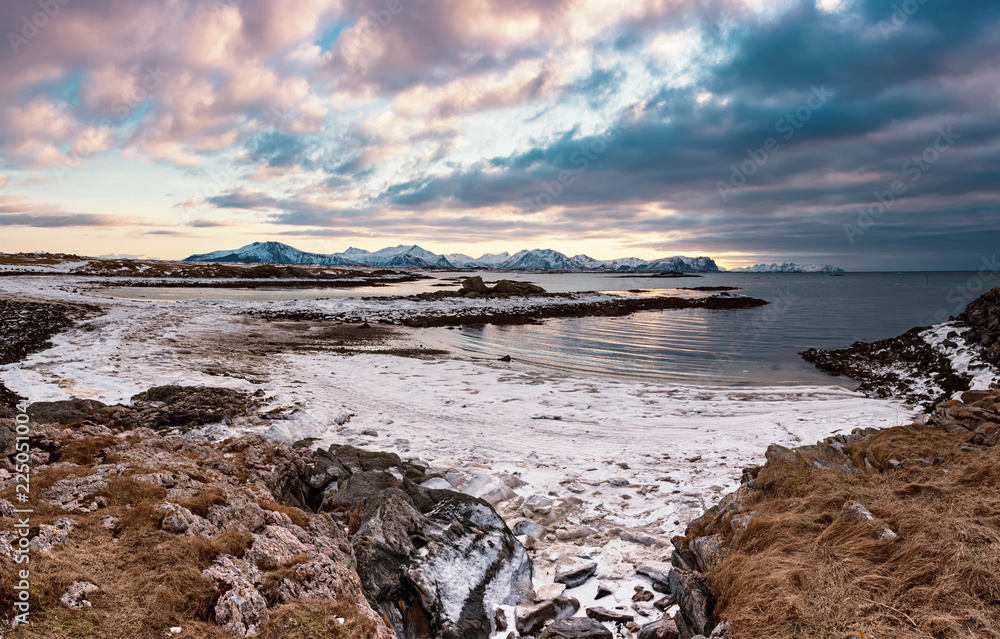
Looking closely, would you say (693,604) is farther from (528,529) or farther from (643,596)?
(528,529)

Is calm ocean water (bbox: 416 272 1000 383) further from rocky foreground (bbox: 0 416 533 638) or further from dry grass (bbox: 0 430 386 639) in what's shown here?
dry grass (bbox: 0 430 386 639)

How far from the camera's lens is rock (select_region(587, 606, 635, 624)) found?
221 inches

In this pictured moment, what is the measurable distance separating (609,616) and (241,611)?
4.02 meters

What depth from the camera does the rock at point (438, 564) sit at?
18.0ft

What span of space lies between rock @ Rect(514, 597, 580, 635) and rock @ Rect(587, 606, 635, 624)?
0.90 ft

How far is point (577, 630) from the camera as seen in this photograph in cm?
525

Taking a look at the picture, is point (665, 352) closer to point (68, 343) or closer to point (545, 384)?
point (545, 384)

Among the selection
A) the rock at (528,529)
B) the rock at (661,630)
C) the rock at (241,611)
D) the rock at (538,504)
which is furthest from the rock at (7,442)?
the rock at (661,630)

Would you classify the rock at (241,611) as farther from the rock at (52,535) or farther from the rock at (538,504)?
the rock at (538,504)

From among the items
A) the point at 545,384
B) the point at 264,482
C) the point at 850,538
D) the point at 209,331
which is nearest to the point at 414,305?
the point at 209,331

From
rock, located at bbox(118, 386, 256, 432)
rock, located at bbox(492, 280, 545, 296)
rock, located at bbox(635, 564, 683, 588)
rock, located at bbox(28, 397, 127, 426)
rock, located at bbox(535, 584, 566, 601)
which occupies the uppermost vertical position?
rock, located at bbox(492, 280, 545, 296)

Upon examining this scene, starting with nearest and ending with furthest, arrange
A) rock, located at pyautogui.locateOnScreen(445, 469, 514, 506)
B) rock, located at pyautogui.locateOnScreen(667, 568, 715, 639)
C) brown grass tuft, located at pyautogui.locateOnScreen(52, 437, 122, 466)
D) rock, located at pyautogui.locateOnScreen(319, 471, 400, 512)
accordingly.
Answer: rock, located at pyautogui.locateOnScreen(667, 568, 715, 639), brown grass tuft, located at pyautogui.locateOnScreen(52, 437, 122, 466), rock, located at pyautogui.locateOnScreen(319, 471, 400, 512), rock, located at pyautogui.locateOnScreen(445, 469, 514, 506)

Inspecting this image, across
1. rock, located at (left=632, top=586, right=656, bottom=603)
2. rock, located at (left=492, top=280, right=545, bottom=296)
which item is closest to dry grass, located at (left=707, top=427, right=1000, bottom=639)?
rock, located at (left=632, top=586, right=656, bottom=603)

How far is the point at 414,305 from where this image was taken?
50.2m
